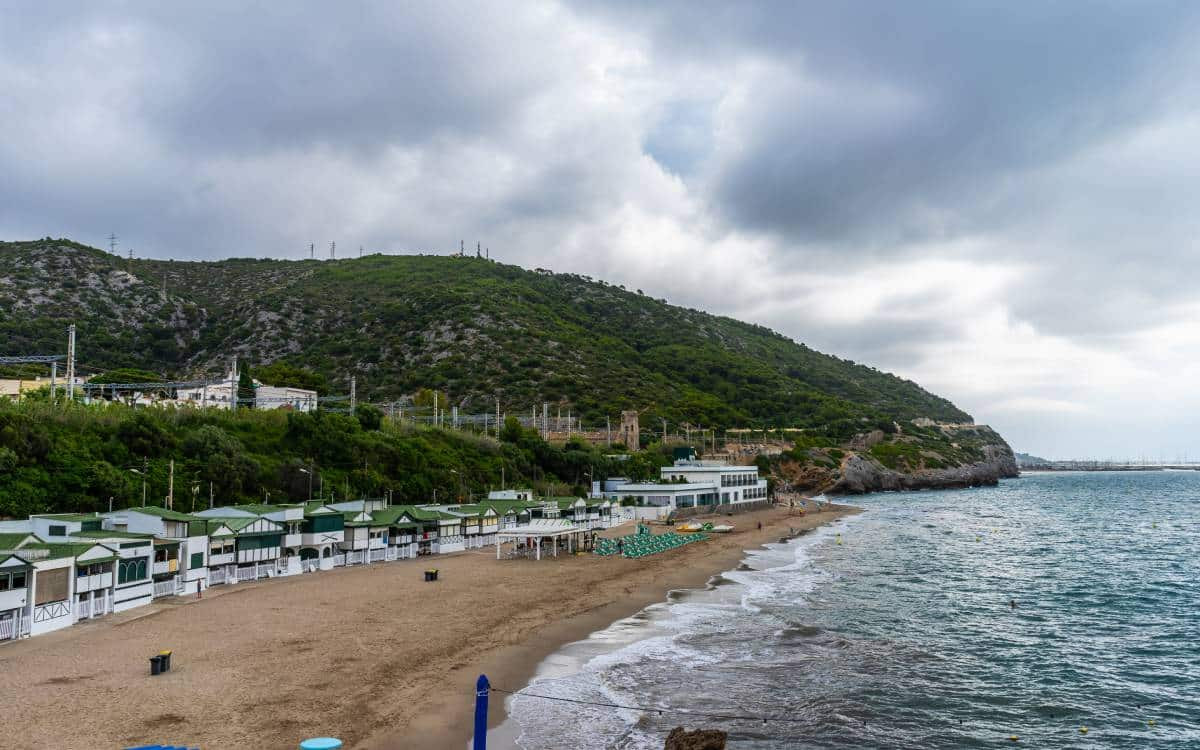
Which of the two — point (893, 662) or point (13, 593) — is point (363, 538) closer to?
point (13, 593)

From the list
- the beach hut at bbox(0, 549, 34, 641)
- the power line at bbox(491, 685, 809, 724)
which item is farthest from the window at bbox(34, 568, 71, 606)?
the power line at bbox(491, 685, 809, 724)

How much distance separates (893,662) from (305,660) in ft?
67.5

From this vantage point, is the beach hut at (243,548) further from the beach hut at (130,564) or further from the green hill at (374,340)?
the green hill at (374,340)

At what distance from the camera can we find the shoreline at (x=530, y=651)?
1749 centimetres

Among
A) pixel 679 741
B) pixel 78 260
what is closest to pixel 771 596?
pixel 679 741

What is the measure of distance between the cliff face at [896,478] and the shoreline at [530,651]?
83.4 m

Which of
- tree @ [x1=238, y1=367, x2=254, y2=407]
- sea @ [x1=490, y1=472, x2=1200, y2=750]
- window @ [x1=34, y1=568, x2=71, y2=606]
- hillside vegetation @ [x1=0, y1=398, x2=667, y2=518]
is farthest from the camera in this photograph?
tree @ [x1=238, y1=367, x2=254, y2=407]

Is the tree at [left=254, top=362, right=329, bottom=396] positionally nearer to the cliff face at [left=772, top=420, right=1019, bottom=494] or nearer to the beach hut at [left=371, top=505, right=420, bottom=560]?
the beach hut at [left=371, top=505, right=420, bottom=560]

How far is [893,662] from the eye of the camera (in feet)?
85.4

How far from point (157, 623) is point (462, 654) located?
40.6 ft

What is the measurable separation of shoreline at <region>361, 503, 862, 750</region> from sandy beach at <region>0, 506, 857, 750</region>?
8 cm

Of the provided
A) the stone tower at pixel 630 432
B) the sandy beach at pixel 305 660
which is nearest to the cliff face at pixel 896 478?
the stone tower at pixel 630 432

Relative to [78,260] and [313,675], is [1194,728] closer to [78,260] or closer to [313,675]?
[313,675]

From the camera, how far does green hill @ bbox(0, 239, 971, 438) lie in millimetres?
126050
